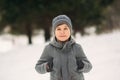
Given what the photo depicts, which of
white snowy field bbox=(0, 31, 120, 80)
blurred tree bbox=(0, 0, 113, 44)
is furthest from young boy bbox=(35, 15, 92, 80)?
blurred tree bbox=(0, 0, 113, 44)

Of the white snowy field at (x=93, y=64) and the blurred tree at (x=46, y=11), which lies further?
the blurred tree at (x=46, y=11)

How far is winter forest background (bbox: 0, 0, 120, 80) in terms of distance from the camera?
9570 millimetres

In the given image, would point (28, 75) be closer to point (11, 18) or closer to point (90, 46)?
point (90, 46)

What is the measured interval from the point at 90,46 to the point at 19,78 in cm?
448

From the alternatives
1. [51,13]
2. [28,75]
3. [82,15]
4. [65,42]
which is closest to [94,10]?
[82,15]

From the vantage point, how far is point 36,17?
23.7m

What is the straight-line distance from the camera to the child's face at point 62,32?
440 centimetres

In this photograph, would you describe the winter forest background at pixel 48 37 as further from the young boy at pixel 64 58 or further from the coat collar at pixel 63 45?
the coat collar at pixel 63 45

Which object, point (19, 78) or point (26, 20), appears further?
point (26, 20)

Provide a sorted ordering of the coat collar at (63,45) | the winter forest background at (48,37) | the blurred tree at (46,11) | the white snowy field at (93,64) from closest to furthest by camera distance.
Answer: the coat collar at (63,45), the white snowy field at (93,64), the winter forest background at (48,37), the blurred tree at (46,11)

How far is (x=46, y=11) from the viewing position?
74.8ft

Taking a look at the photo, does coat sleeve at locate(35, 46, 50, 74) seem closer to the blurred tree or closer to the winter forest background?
the winter forest background

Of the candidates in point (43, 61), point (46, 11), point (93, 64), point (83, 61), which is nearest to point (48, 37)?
point (46, 11)

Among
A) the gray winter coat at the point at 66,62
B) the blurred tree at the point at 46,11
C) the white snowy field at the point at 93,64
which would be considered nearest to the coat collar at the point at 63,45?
the gray winter coat at the point at 66,62
